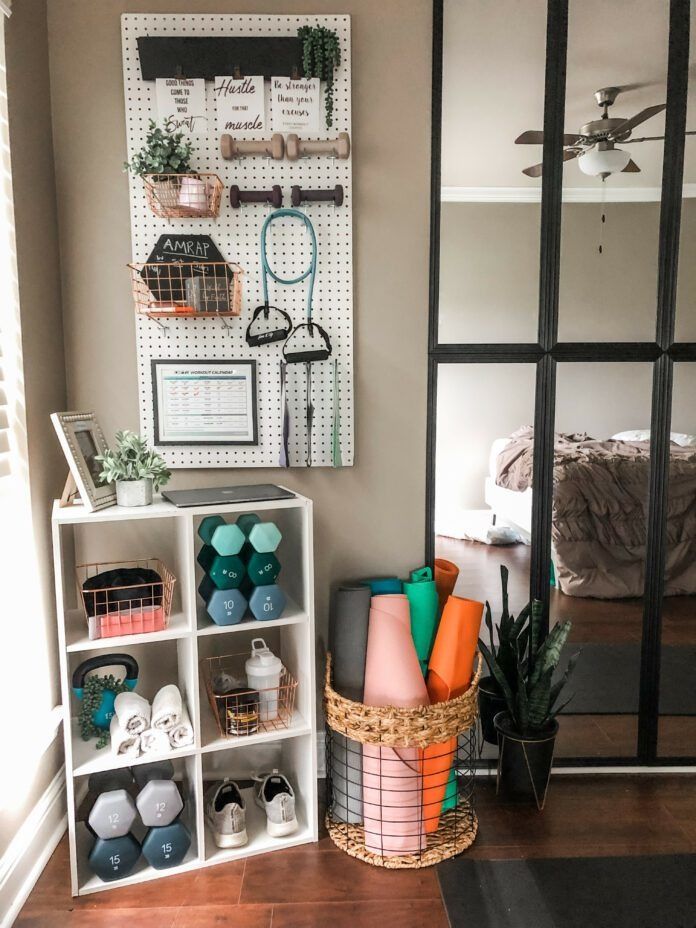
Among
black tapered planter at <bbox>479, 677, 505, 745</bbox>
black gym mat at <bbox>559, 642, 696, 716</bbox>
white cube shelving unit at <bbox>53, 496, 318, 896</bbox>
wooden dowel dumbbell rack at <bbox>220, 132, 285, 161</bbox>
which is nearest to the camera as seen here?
white cube shelving unit at <bbox>53, 496, 318, 896</bbox>

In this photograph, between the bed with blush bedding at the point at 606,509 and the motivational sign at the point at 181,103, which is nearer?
the motivational sign at the point at 181,103

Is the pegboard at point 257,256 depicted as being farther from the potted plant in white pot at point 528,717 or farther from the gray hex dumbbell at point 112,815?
the gray hex dumbbell at point 112,815

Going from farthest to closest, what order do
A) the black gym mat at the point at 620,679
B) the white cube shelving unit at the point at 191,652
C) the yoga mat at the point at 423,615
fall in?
the black gym mat at the point at 620,679 → the yoga mat at the point at 423,615 → the white cube shelving unit at the point at 191,652

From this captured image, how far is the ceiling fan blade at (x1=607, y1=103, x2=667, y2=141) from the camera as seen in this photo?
2.27 m

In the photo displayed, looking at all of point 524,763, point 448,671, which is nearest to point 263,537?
point 448,671

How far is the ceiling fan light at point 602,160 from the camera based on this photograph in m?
2.26

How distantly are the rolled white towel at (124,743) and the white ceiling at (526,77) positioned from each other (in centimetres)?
192

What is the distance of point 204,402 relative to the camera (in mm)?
2230

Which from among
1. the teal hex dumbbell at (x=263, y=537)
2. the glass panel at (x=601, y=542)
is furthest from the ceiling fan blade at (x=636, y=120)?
the teal hex dumbbell at (x=263, y=537)

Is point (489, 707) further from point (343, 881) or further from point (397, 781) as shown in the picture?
point (343, 881)

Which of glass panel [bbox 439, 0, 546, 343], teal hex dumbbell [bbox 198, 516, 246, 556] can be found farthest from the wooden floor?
glass panel [bbox 439, 0, 546, 343]

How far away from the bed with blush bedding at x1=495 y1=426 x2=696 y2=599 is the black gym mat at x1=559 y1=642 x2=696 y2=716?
0.67 feet

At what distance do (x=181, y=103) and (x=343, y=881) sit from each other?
7.64 ft

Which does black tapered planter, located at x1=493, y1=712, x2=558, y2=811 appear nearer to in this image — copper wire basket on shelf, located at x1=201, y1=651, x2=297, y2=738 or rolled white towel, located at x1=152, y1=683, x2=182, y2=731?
copper wire basket on shelf, located at x1=201, y1=651, x2=297, y2=738
